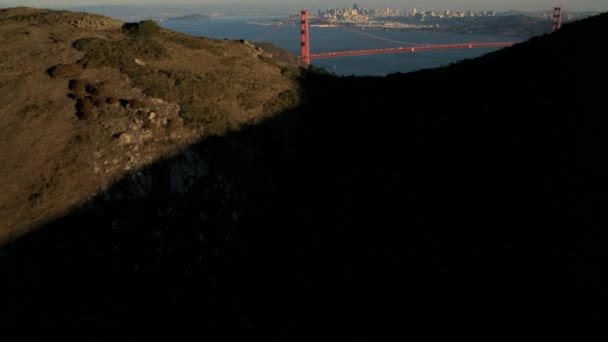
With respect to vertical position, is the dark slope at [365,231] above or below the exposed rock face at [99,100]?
below

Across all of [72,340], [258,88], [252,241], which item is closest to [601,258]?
[252,241]

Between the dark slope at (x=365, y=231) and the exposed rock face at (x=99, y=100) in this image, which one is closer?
the dark slope at (x=365, y=231)

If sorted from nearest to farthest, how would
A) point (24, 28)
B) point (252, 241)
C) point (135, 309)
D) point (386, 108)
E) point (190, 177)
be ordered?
1. point (135, 309)
2. point (252, 241)
3. point (190, 177)
4. point (386, 108)
5. point (24, 28)

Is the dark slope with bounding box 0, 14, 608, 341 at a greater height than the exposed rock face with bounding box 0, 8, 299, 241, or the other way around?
the exposed rock face with bounding box 0, 8, 299, 241

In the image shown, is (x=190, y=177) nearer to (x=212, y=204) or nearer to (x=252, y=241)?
(x=212, y=204)

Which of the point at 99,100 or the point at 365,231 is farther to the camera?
the point at 99,100

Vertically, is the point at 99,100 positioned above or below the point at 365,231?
above

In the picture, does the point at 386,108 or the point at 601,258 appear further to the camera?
the point at 386,108

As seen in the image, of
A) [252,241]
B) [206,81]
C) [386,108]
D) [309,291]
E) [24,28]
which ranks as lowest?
[309,291]
